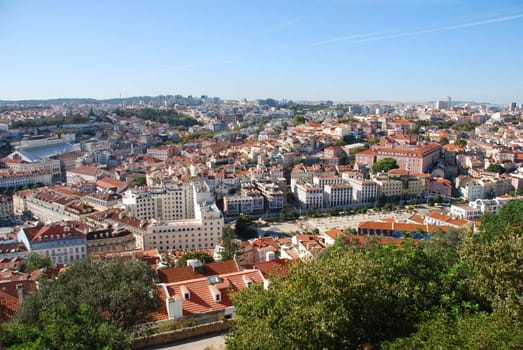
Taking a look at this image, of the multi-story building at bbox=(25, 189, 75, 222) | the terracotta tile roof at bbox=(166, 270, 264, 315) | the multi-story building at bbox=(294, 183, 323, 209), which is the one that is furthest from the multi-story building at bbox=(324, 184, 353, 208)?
the terracotta tile roof at bbox=(166, 270, 264, 315)

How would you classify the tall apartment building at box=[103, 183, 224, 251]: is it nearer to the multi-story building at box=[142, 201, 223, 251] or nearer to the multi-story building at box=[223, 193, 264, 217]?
the multi-story building at box=[142, 201, 223, 251]

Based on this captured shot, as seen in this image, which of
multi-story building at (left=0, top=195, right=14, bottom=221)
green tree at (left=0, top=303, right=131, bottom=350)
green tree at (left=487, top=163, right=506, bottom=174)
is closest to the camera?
green tree at (left=0, top=303, right=131, bottom=350)

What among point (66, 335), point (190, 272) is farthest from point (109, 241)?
point (66, 335)

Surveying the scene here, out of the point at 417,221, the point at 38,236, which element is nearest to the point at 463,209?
the point at 417,221

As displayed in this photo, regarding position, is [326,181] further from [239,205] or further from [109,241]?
[109,241]

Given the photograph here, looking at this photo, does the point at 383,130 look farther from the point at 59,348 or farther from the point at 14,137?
the point at 59,348
